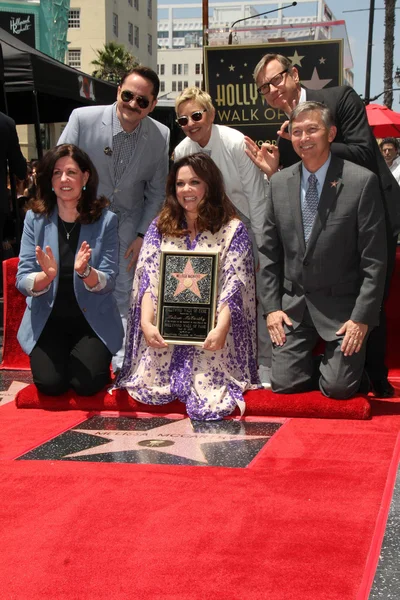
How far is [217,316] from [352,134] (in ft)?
4.42

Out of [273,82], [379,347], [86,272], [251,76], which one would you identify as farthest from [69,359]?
[251,76]

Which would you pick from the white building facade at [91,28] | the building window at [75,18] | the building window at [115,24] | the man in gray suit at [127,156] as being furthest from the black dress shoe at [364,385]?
the building window at [115,24]

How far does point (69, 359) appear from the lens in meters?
5.00

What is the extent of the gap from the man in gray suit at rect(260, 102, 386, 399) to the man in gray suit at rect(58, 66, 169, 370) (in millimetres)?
1044

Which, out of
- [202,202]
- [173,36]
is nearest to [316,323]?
[202,202]

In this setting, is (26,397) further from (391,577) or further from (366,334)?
(391,577)

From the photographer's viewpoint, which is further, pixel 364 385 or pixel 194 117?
pixel 194 117

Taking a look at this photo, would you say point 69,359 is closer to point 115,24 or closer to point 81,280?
point 81,280

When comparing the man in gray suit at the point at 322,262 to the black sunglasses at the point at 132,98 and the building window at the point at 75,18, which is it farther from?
the building window at the point at 75,18

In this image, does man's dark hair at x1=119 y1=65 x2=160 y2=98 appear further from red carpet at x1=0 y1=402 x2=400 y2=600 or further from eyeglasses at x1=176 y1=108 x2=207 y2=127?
red carpet at x1=0 y1=402 x2=400 y2=600

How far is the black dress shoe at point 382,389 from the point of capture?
500cm

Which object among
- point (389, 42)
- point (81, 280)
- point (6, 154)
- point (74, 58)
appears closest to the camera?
point (81, 280)

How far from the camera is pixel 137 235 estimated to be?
18.4 feet

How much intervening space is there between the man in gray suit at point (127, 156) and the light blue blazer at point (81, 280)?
0.45 m
